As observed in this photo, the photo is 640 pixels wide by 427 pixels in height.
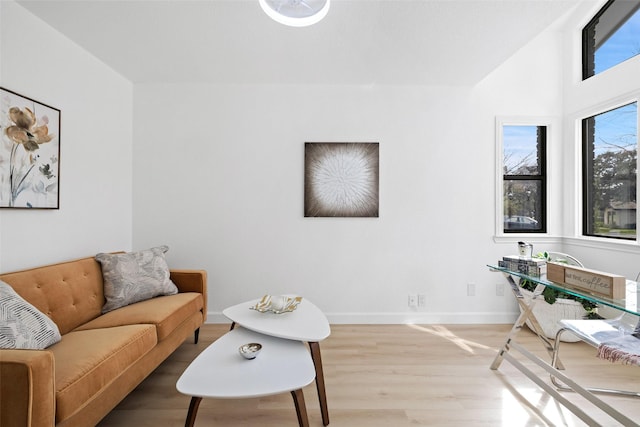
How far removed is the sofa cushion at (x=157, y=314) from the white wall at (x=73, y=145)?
68 cm

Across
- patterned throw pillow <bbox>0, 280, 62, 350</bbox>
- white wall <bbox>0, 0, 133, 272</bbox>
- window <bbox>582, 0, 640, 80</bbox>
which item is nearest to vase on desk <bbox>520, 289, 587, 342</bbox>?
window <bbox>582, 0, 640, 80</bbox>

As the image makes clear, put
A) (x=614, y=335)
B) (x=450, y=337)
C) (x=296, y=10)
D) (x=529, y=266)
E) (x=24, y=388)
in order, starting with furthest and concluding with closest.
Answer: (x=450, y=337) < (x=529, y=266) < (x=296, y=10) < (x=614, y=335) < (x=24, y=388)

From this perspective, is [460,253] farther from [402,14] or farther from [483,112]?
[402,14]

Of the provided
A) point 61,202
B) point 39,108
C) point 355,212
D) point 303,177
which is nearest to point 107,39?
point 39,108

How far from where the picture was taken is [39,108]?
6.95 ft

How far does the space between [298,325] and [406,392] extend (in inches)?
34.1

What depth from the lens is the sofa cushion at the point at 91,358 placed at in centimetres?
126

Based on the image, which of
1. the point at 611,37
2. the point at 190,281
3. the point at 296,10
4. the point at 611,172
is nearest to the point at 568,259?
the point at 611,172

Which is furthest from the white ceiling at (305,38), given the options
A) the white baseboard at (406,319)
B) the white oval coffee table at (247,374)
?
the white baseboard at (406,319)

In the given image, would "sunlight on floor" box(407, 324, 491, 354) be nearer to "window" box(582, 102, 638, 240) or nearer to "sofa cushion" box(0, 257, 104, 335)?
"window" box(582, 102, 638, 240)

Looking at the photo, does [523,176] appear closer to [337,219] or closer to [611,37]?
[611,37]

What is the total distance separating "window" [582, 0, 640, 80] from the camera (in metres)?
2.67

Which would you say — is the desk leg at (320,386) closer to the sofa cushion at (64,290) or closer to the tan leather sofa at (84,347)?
the tan leather sofa at (84,347)

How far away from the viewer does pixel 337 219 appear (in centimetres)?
324
